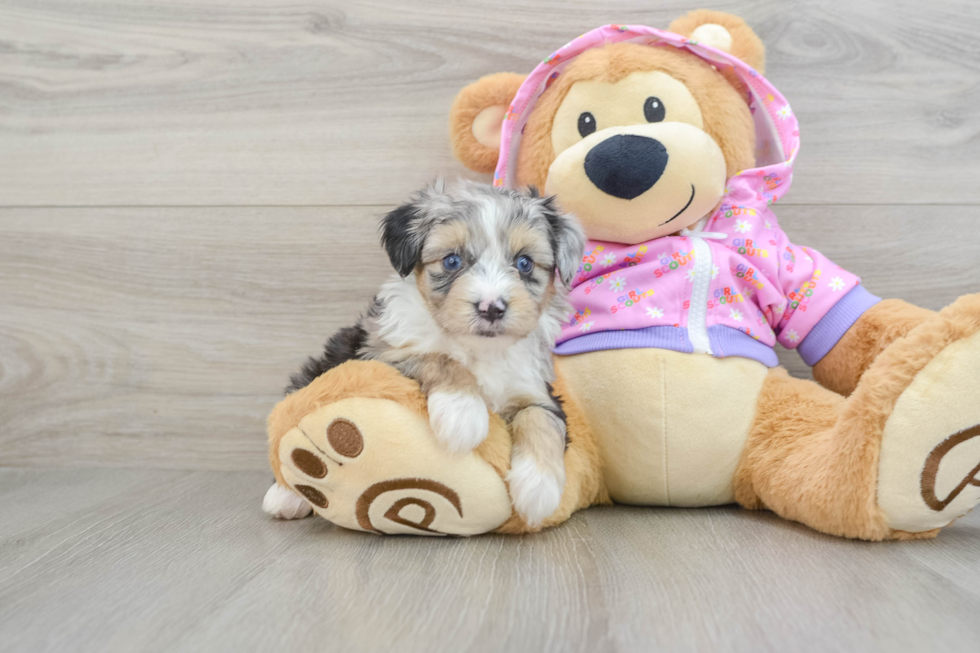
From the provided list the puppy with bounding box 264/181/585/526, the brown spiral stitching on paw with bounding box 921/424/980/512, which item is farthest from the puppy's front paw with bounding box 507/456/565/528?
the brown spiral stitching on paw with bounding box 921/424/980/512

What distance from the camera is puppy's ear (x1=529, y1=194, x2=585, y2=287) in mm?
1546

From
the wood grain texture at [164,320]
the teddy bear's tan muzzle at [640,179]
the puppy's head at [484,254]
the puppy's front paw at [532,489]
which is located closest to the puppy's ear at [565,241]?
the puppy's head at [484,254]

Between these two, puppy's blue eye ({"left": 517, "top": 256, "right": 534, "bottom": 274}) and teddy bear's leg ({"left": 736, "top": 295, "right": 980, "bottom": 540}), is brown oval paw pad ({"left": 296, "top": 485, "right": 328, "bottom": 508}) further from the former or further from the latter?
teddy bear's leg ({"left": 736, "top": 295, "right": 980, "bottom": 540})

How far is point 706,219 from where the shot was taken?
1792mm

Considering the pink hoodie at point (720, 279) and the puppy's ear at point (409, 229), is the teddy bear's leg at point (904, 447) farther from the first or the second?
the puppy's ear at point (409, 229)

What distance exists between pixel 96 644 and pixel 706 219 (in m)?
1.61

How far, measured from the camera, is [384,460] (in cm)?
137

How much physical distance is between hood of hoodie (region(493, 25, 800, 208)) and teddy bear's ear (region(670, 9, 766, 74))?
62 mm

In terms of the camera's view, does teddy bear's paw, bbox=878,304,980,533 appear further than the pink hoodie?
No

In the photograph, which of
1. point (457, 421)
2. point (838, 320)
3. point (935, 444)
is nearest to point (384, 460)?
point (457, 421)

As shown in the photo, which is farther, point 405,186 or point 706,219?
point 405,186

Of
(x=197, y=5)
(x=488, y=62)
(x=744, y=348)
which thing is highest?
(x=197, y=5)

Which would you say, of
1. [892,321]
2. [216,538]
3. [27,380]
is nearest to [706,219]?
[892,321]

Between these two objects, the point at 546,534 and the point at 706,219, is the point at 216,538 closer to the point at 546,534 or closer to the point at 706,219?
the point at 546,534
